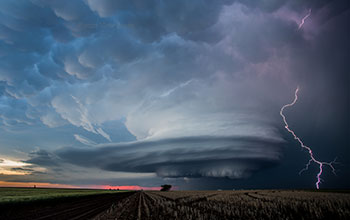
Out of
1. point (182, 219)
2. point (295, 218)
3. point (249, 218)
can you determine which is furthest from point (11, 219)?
point (295, 218)

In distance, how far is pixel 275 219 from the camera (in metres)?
14.6

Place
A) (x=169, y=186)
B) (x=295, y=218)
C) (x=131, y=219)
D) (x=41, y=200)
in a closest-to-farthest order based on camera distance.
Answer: (x=295, y=218), (x=131, y=219), (x=41, y=200), (x=169, y=186)

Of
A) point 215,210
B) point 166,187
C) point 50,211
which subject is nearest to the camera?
point 215,210

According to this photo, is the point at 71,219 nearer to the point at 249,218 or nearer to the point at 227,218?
the point at 227,218

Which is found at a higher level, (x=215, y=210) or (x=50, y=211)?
(x=50, y=211)

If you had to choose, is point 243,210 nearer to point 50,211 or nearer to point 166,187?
point 50,211

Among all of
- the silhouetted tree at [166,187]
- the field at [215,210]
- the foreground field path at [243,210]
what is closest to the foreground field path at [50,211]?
the field at [215,210]

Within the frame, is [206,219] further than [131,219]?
No

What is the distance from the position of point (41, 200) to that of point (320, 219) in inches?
1652

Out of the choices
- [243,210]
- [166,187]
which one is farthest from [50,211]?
[166,187]

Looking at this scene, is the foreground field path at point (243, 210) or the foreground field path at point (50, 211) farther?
the foreground field path at point (50, 211)

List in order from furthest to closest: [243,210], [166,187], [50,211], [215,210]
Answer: [166,187] → [50,211] → [215,210] → [243,210]

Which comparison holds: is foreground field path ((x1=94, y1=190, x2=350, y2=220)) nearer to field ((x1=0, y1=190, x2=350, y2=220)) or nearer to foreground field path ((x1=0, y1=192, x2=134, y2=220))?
field ((x1=0, y1=190, x2=350, y2=220))

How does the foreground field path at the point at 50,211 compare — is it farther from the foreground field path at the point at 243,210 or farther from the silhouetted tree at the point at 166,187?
the silhouetted tree at the point at 166,187
